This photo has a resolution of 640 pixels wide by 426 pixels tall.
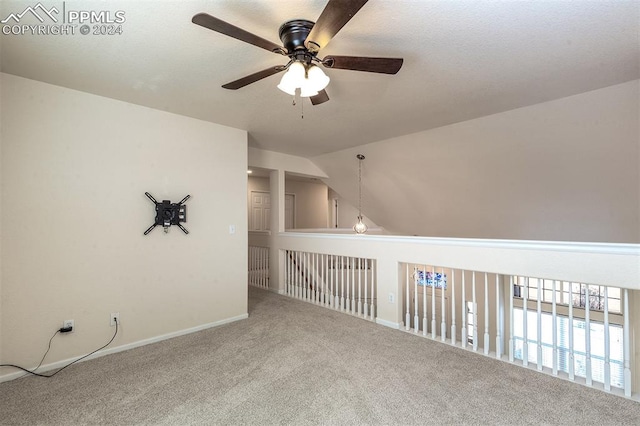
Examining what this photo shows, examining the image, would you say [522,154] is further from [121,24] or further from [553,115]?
[121,24]

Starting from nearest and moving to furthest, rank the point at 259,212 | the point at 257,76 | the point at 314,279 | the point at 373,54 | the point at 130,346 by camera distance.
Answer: the point at 257,76 → the point at 373,54 → the point at 130,346 → the point at 314,279 → the point at 259,212

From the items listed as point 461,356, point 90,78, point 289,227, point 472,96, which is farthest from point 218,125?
point 289,227

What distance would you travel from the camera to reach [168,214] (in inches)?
122

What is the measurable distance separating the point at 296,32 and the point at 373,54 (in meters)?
0.66

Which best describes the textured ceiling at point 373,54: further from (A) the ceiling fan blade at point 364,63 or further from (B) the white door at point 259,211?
(B) the white door at point 259,211

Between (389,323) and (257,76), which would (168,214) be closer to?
(257,76)

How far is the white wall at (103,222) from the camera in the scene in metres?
2.33

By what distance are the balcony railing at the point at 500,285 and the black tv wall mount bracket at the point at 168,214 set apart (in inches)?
73.7

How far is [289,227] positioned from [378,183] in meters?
3.45

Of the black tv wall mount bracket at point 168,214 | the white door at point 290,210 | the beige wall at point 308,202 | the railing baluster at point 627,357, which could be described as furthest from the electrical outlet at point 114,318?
the white door at point 290,210

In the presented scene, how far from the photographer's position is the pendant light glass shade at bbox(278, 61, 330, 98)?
165 centimetres

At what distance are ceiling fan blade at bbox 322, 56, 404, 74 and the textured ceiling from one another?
10.0 inches

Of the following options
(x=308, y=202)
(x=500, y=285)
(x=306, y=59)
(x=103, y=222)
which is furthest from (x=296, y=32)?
(x=308, y=202)

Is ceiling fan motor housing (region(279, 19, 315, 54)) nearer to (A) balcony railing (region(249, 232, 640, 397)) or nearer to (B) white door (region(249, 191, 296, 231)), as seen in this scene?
(A) balcony railing (region(249, 232, 640, 397))
